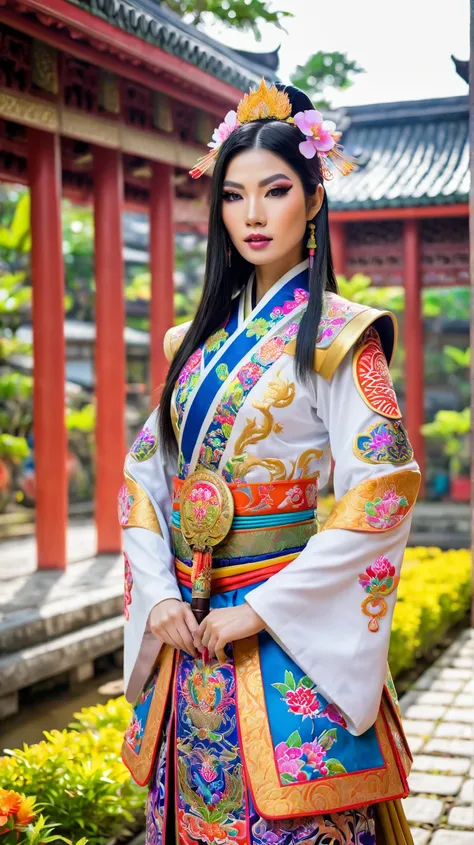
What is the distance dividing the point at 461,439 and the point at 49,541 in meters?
11.0

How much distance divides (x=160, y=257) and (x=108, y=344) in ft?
4.23

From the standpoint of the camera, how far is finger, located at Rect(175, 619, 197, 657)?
2.32 m

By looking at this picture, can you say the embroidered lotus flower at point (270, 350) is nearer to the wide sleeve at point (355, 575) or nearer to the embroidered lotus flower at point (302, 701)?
the wide sleeve at point (355, 575)

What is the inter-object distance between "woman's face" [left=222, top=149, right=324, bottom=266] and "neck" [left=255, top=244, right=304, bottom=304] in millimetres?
48

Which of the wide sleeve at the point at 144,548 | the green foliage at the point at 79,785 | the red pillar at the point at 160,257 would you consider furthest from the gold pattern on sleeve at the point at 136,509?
the red pillar at the point at 160,257

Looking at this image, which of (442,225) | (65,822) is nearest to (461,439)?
(442,225)

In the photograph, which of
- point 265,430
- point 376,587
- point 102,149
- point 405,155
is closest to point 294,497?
point 265,430

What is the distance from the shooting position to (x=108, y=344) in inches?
320

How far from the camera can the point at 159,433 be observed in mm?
2697

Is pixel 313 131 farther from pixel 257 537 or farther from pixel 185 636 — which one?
pixel 185 636

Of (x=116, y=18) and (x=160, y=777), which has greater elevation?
(x=116, y=18)

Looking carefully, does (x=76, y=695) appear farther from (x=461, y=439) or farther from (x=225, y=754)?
(x=461, y=439)

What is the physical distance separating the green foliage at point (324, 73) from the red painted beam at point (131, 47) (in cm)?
563

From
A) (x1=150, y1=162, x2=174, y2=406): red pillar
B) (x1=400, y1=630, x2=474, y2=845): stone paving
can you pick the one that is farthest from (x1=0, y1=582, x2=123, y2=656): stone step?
(x1=150, y1=162, x2=174, y2=406): red pillar
